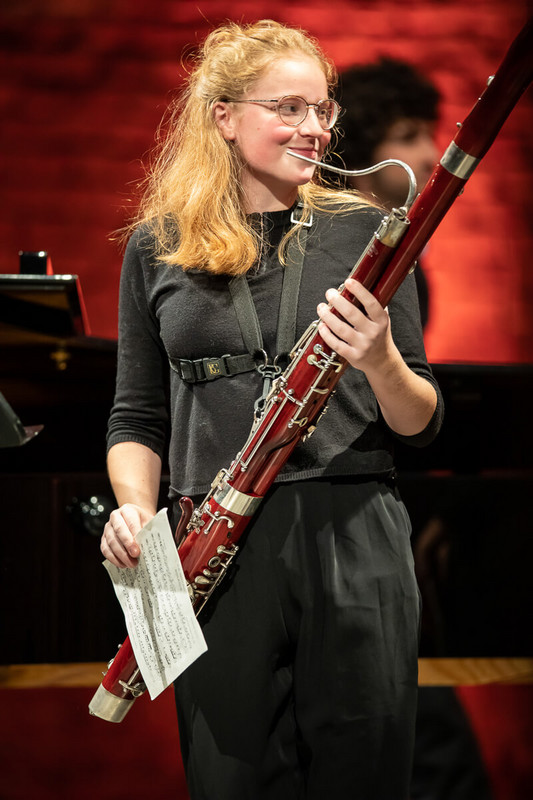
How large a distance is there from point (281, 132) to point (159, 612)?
2.23 feet

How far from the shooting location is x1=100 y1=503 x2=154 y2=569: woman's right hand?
3.69ft

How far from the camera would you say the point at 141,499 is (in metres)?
1.25

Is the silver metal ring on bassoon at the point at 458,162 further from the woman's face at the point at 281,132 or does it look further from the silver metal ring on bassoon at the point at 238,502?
the silver metal ring on bassoon at the point at 238,502

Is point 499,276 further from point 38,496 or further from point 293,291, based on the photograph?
point 293,291

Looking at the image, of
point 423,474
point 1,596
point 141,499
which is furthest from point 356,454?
point 1,596

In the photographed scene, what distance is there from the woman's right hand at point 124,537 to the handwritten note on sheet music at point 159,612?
1 cm

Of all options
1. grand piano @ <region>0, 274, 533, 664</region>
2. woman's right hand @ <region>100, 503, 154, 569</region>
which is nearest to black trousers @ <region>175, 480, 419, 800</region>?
woman's right hand @ <region>100, 503, 154, 569</region>

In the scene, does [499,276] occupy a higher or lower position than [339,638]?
higher

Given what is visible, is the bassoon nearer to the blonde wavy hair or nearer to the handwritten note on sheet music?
the handwritten note on sheet music

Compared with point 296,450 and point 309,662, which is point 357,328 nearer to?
point 296,450

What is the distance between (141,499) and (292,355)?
335mm

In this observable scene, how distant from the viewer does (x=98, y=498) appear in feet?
6.38

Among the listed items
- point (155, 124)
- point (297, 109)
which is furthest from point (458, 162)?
point (155, 124)

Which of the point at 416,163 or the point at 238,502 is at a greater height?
the point at 416,163
